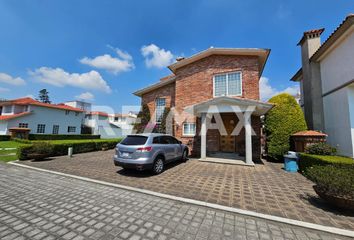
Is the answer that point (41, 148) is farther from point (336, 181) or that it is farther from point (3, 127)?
point (3, 127)

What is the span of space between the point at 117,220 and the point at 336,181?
550 centimetres

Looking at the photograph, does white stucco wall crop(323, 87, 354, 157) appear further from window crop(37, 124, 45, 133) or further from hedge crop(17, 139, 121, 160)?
window crop(37, 124, 45, 133)

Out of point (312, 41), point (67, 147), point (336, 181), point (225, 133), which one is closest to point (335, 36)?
point (312, 41)

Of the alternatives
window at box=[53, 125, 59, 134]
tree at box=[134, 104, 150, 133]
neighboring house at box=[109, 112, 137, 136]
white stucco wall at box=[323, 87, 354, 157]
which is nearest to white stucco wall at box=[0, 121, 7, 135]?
window at box=[53, 125, 59, 134]

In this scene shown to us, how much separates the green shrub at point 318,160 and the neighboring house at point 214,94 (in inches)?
118

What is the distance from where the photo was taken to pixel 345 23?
26.8 ft

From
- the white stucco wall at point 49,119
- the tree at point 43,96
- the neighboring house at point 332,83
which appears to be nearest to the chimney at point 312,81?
the neighboring house at point 332,83

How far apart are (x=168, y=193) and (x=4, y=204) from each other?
14.4ft

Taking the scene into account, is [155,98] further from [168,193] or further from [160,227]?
[160,227]

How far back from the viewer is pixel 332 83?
10.2 meters

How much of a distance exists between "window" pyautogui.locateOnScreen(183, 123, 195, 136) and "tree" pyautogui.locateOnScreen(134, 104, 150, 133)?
14.8ft

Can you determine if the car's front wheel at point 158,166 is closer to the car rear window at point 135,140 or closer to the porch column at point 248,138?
the car rear window at point 135,140

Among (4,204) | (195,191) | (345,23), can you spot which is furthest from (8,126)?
(345,23)

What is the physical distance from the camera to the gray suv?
649 cm
